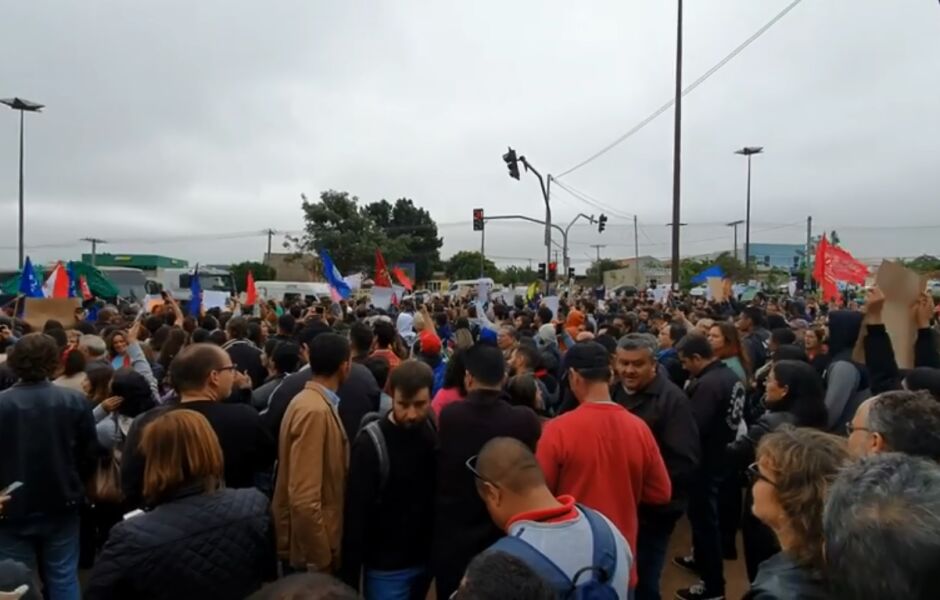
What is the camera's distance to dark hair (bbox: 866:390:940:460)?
2.64 metres

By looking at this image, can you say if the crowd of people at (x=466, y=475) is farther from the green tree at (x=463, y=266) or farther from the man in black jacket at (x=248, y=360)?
the green tree at (x=463, y=266)

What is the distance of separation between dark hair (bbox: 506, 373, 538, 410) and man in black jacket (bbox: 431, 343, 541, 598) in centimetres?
126

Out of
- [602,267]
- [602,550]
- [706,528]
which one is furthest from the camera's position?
[602,267]

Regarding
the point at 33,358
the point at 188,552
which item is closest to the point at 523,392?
the point at 188,552

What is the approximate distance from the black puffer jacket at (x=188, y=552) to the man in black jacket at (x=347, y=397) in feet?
5.44

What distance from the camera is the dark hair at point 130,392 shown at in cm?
482

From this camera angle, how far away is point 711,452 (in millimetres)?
5180

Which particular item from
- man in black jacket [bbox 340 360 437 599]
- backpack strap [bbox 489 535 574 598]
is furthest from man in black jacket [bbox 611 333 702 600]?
backpack strap [bbox 489 535 574 598]

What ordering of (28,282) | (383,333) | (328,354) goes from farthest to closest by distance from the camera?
(28,282), (383,333), (328,354)

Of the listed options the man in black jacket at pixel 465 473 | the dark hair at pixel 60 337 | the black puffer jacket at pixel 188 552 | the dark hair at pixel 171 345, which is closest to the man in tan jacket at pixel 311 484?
the man in black jacket at pixel 465 473

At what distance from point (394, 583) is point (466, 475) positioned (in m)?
0.72

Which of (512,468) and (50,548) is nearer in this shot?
(512,468)

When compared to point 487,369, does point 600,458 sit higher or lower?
lower

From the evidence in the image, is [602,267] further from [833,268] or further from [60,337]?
[60,337]
